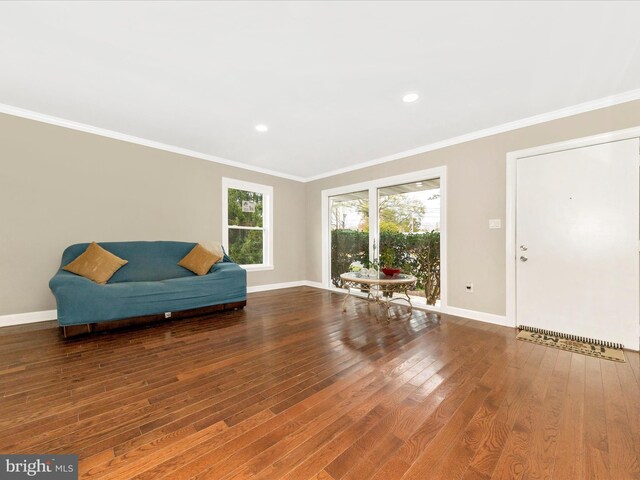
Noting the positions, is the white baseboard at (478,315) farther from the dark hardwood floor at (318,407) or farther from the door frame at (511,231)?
the dark hardwood floor at (318,407)

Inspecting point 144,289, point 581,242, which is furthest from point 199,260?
point 581,242

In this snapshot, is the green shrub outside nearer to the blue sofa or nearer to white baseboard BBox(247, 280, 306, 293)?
white baseboard BBox(247, 280, 306, 293)

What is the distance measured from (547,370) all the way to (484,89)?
264cm

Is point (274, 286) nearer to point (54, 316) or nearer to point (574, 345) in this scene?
point (54, 316)

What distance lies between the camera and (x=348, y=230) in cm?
557

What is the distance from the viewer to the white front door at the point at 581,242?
2609mm

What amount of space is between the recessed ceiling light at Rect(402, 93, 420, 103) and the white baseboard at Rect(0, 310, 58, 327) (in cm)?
503

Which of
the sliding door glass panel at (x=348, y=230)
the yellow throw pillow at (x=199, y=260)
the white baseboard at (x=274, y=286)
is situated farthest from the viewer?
the white baseboard at (x=274, y=286)

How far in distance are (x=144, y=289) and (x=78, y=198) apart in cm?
169

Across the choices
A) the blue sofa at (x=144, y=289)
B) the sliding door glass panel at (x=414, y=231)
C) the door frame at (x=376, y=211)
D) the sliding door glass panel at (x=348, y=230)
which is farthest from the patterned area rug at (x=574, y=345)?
the blue sofa at (x=144, y=289)

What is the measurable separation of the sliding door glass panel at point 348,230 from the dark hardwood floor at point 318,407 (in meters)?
2.60

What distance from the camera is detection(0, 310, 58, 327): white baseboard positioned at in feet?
10.2

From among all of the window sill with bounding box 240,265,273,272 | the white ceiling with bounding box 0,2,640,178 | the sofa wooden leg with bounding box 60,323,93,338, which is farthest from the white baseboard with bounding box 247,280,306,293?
the white ceiling with bounding box 0,2,640,178

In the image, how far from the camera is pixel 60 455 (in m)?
1.26
